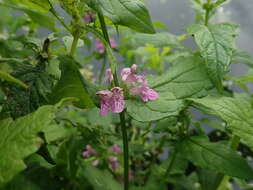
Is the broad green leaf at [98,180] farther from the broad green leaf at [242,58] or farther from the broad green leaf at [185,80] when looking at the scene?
the broad green leaf at [242,58]

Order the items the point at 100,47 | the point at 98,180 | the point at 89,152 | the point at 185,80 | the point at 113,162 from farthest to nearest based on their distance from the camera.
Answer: the point at 100,47 → the point at 113,162 → the point at 89,152 → the point at 98,180 → the point at 185,80

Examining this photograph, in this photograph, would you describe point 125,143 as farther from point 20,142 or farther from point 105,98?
point 20,142

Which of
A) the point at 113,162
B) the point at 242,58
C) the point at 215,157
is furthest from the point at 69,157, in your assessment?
the point at 113,162

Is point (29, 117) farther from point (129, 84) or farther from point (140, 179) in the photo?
point (140, 179)

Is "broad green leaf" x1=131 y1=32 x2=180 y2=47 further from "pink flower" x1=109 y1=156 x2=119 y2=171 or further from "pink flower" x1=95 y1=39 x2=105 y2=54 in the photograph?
"pink flower" x1=95 y1=39 x2=105 y2=54

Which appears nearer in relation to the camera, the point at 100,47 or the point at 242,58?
the point at 242,58

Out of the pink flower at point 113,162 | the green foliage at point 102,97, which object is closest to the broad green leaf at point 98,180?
the green foliage at point 102,97
